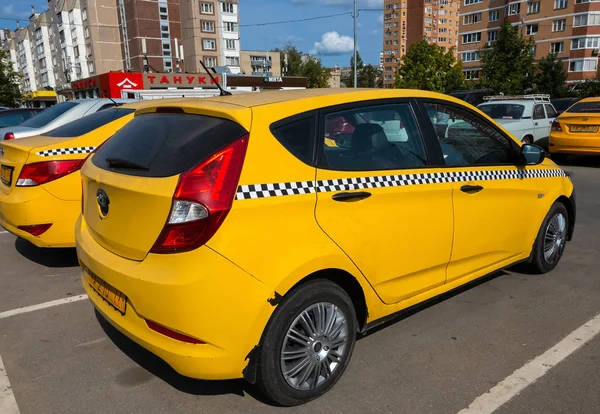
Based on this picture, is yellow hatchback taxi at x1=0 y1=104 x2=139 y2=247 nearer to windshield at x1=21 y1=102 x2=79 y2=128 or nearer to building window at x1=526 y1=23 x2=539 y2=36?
windshield at x1=21 y1=102 x2=79 y2=128

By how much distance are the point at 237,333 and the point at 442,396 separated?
4.11ft

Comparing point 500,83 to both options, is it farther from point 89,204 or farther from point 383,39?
point 383,39

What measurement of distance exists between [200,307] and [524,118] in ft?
40.2

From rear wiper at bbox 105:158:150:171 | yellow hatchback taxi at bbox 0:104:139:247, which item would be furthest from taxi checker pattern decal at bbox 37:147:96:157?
rear wiper at bbox 105:158:150:171

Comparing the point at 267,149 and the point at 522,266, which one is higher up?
the point at 267,149

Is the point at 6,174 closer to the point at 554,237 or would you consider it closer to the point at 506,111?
the point at 554,237

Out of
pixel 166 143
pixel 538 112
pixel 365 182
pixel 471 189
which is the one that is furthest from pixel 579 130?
pixel 166 143

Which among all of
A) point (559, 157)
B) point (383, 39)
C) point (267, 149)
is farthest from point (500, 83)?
point (383, 39)

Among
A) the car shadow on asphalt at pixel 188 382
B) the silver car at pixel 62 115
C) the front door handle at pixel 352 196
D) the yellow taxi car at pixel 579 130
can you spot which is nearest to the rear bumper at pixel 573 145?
the yellow taxi car at pixel 579 130

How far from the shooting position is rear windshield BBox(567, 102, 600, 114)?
10.9m

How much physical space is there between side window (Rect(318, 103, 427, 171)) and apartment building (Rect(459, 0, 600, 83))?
5833 cm

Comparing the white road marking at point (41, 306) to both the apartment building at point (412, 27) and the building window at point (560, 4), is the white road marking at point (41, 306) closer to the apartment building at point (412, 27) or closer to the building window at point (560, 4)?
the building window at point (560, 4)

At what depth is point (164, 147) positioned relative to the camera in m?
2.59

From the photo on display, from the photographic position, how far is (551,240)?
4488mm
